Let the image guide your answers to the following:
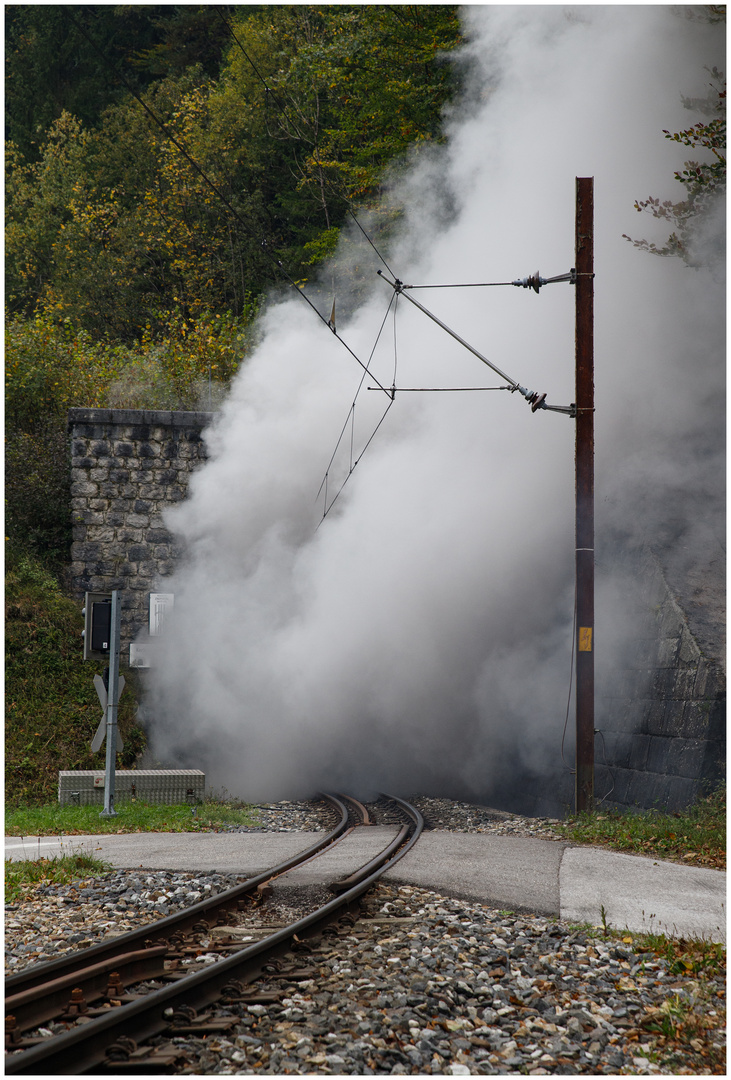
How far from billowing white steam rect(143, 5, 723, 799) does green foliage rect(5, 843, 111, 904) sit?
20.8 feet

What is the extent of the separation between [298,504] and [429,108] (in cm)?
1083

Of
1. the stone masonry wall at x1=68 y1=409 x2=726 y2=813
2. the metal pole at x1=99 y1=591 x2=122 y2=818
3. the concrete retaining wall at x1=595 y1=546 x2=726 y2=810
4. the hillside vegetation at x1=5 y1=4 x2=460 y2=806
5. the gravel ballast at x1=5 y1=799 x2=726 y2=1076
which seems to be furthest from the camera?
the hillside vegetation at x1=5 y1=4 x2=460 y2=806

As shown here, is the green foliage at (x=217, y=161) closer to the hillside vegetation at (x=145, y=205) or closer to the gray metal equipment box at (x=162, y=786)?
the hillside vegetation at (x=145, y=205)

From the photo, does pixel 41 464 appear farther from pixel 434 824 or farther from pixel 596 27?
pixel 596 27

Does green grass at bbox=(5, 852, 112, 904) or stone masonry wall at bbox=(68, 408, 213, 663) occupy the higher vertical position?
stone masonry wall at bbox=(68, 408, 213, 663)

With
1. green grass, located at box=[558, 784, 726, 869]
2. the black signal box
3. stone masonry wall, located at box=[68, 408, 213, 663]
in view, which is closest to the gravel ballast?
green grass, located at box=[558, 784, 726, 869]

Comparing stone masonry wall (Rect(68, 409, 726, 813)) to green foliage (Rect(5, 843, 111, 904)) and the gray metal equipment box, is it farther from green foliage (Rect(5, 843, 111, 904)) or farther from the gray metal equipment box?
green foliage (Rect(5, 843, 111, 904))

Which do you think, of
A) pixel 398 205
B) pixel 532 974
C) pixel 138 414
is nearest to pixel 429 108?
pixel 398 205

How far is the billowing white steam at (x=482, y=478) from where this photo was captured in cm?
1276

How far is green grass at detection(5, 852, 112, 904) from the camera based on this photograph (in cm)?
663

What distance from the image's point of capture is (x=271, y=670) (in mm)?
13805

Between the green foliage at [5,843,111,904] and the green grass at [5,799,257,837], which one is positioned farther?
the green grass at [5,799,257,837]

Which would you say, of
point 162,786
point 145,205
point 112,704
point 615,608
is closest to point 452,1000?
point 112,704

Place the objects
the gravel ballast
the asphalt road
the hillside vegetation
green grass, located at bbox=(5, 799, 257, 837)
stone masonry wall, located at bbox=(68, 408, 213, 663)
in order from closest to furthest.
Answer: the gravel ballast < the asphalt road < green grass, located at bbox=(5, 799, 257, 837) < the hillside vegetation < stone masonry wall, located at bbox=(68, 408, 213, 663)
